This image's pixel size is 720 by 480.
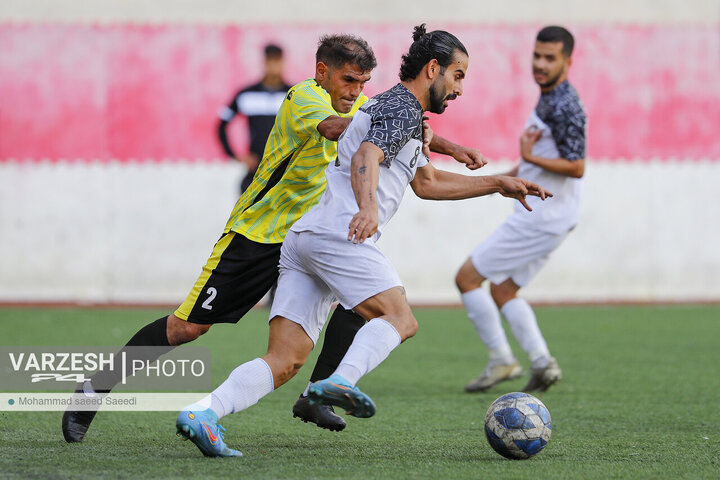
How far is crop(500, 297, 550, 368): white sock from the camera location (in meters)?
6.58

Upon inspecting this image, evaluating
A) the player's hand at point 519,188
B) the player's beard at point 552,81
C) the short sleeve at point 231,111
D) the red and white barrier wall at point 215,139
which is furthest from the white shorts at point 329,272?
the red and white barrier wall at point 215,139

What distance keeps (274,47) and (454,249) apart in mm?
3314

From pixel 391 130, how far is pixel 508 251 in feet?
10.1

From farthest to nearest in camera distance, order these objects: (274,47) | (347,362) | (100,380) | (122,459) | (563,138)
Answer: (274,47) → (563,138) → (100,380) → (122,459) → (347,362)

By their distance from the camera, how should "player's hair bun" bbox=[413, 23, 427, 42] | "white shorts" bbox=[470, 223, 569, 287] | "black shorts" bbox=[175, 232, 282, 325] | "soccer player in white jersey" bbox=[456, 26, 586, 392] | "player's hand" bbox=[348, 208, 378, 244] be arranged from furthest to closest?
"white shorts" bbox=[470, 223, 569, 287]
"soccer player in white jersey" bbox=[456, 26, 586, 392]
"black shorts" bbox=[175, 232, 282, 325]
"player's hair bun" bbox=[413, 23, 427, 42]
"player's hand" bbox=[348, 208, 378, 244]

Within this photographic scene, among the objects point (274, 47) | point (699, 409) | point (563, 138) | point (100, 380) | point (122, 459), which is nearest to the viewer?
point (122, 459)

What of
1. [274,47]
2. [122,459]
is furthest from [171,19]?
[122,459]

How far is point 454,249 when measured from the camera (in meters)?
12.5

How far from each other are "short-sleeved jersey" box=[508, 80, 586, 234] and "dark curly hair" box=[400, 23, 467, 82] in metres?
2.59

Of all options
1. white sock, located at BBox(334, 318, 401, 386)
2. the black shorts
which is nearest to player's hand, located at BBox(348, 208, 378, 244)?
white sock, located at BBox(334, 318, 401, 386)

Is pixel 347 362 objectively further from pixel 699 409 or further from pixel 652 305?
pixel 652 305

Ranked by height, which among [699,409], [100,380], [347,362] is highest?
[347,362]

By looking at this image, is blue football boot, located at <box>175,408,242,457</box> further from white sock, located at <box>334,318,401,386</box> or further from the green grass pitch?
white sock, located at <box>334,318,401,386</box>

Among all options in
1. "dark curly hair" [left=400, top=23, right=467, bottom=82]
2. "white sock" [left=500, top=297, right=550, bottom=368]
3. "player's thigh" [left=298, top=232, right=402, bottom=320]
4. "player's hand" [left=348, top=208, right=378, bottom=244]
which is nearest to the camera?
"player's hand" [left=348, top=208, right=378, bottom=244]
